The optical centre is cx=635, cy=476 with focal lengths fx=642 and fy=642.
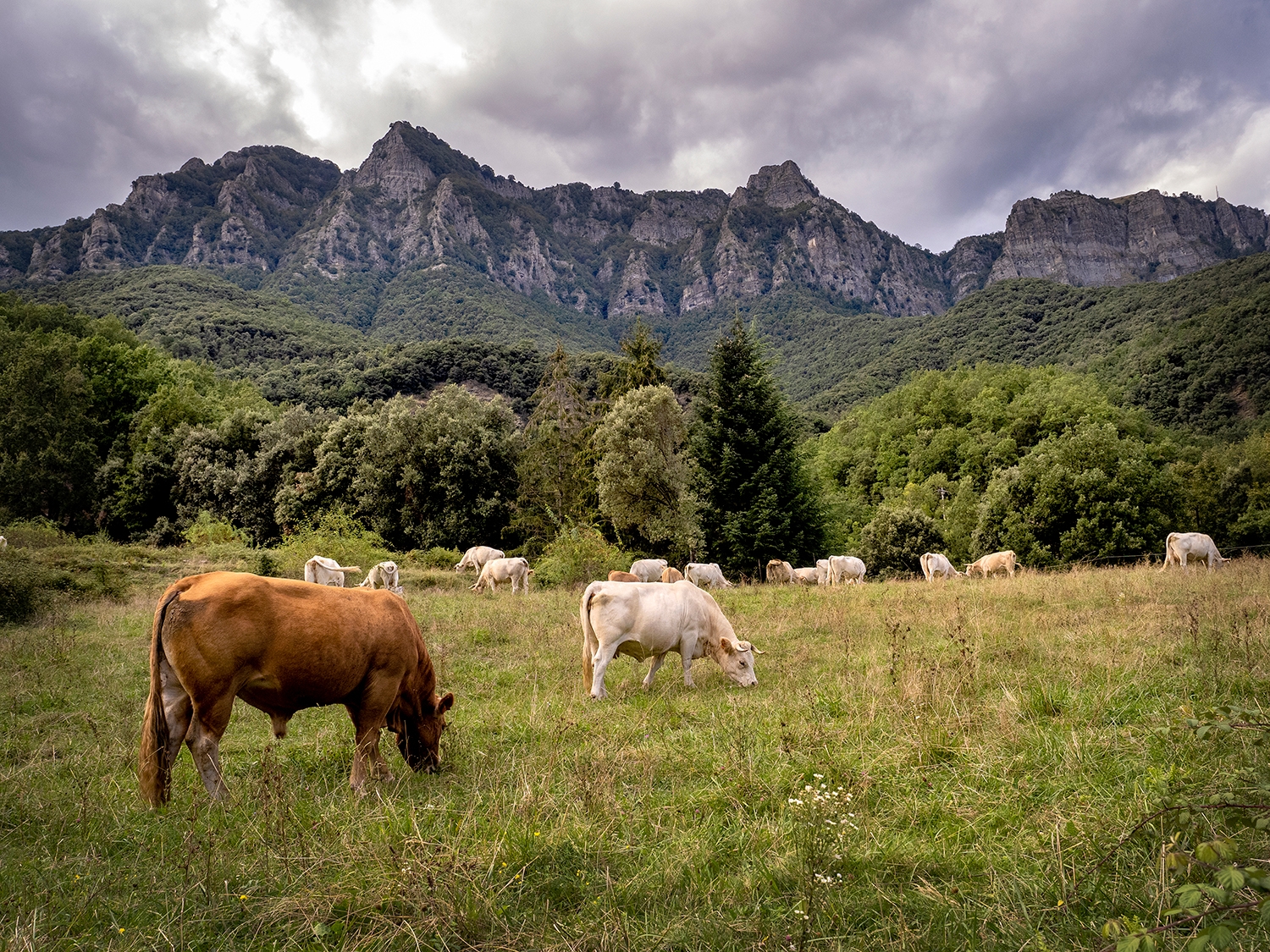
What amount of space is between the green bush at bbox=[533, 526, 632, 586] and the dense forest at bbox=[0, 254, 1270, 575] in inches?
181

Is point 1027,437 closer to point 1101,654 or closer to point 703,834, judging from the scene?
point 1101,654

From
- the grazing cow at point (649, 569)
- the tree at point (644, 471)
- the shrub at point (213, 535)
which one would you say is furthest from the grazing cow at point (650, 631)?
the shrub at point (213, 535)

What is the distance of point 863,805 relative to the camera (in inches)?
170

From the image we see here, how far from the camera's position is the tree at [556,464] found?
39.4m

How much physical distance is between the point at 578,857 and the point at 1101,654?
6.81m

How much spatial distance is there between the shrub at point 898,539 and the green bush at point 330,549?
96.7 feet

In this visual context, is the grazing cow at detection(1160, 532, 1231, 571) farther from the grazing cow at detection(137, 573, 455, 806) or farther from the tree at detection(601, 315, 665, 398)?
the tree at detection(601, 315, 665, 398)

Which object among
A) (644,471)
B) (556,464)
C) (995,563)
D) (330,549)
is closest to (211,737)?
(330,549)

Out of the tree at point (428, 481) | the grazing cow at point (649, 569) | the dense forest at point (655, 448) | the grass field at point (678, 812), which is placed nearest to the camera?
the grass field at point (678, 812)

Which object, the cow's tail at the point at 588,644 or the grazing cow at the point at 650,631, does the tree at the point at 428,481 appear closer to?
the cow's tail at the point at 588,644

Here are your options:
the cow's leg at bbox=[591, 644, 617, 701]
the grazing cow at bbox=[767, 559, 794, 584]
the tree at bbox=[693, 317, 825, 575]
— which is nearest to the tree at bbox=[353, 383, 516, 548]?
the tree at bbox=[693, 317, 825, 575]

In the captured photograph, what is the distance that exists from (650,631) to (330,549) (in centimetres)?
2349

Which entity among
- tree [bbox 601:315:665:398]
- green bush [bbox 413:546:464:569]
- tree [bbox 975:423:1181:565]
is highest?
tree [bbox 601:315:665:398]

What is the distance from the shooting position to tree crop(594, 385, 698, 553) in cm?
3136
